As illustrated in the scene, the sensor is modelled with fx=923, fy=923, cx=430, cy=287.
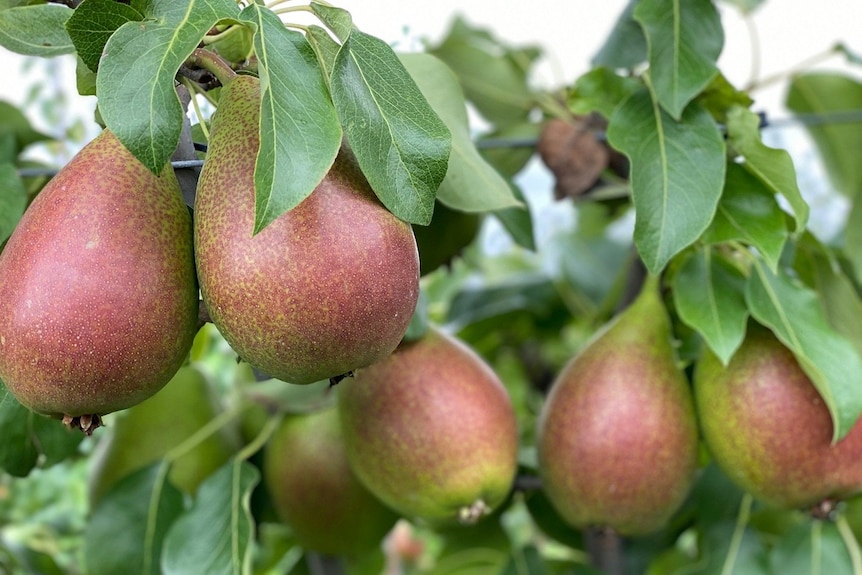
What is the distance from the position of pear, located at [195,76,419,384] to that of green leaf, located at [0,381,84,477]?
9.5 inches

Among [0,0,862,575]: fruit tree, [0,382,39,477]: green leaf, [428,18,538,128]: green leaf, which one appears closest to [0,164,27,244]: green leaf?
[0,0,862,575]: fruit tree

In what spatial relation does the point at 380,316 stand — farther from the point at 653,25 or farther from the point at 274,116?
the point at 653,25

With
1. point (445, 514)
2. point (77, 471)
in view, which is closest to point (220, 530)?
point (445, 514)

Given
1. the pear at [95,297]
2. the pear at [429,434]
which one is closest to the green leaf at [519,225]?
the pear at [429,434]

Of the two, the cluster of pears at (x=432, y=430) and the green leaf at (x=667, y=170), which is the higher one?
the green leaf at (x=667, y=170)

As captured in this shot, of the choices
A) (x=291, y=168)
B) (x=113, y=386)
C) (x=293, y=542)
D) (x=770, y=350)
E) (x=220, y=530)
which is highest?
(x=291, y=168)

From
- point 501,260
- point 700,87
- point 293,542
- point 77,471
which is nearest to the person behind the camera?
point 700,87

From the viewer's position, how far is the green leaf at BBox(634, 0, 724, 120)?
2.12 ft

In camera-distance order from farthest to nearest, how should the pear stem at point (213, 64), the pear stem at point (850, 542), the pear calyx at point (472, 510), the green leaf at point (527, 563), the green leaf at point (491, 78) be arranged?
the green leaf at point (491, 78) < the green leaf at point (527, 563) < the pear stem at point (850, 542) < the pear calyx at point (472, 510) < the pear stem at point (213, 64)

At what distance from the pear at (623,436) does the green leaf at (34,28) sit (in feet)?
1.50

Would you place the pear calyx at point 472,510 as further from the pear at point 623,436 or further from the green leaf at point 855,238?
the green leaf at point 855,238

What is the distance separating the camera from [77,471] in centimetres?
137

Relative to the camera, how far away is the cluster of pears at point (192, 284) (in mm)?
418

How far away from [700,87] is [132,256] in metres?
0.41
